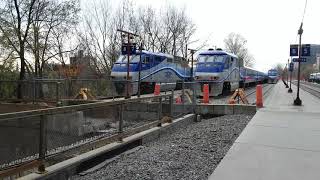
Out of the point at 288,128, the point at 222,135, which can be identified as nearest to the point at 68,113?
the point at 222,135

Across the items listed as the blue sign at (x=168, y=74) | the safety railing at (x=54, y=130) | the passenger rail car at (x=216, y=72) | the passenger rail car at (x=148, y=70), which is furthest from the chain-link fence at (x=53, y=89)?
the safety railing at (x=54, y=130)

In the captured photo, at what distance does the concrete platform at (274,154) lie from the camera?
22.0 ft

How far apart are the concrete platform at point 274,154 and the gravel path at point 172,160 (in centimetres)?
42

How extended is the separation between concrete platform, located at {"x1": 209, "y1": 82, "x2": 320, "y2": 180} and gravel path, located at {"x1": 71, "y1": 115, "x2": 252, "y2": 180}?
1.36ft

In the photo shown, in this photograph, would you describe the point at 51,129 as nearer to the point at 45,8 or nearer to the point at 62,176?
the point at 62,176

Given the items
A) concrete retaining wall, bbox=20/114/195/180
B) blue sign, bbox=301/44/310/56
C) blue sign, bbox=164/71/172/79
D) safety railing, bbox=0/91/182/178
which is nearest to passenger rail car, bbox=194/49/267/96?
blue sign, bbox=164/71/172/79

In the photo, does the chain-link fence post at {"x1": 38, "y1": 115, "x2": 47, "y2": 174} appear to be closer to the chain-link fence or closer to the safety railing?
the safety railing

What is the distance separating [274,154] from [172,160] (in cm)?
196

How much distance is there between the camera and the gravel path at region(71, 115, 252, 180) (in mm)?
7282

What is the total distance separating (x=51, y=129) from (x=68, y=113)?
0.56m

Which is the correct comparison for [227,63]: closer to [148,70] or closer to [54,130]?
[148,70]

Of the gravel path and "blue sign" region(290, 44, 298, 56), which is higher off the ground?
"blue sign" region(290, 44, 298, 56)

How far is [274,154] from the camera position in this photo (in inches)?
323

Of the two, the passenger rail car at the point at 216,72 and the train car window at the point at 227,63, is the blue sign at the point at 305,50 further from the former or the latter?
the train car window at the point at 227,63
